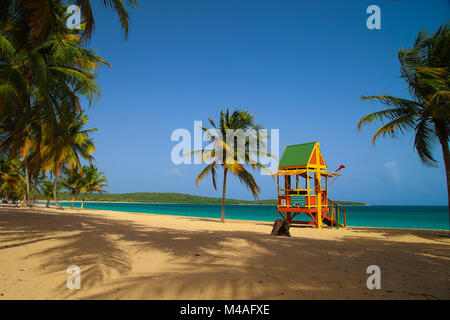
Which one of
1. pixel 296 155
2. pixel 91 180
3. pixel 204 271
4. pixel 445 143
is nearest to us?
pixel 204 271

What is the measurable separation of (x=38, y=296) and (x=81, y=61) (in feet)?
33.2

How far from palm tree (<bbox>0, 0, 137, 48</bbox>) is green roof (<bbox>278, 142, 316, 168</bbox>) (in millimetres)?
12260

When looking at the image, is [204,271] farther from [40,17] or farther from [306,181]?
[306,181]

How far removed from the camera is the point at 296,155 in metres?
16.8

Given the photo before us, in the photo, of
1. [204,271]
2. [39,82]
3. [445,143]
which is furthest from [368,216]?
[39,82]

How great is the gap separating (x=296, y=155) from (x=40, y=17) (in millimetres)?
14327

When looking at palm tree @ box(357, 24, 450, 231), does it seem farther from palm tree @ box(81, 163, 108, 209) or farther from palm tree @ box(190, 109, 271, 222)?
palm tree @ box(81, 163, 108, 209)

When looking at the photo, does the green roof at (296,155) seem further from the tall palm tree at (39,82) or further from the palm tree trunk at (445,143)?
the tall palm tree at (39,82)

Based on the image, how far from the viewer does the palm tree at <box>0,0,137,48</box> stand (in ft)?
17.4

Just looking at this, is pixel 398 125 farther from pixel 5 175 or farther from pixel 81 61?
pixel 5 175

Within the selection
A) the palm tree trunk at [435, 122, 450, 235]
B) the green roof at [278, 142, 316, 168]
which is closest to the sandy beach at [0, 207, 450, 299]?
the palm tree trunk at [435, 122, 450, 235]

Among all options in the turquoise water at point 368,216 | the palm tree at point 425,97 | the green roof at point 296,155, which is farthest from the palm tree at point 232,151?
the turquoise water at point 368,216

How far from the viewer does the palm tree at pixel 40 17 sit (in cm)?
531

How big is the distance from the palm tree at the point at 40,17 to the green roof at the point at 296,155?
1226 centimetres
